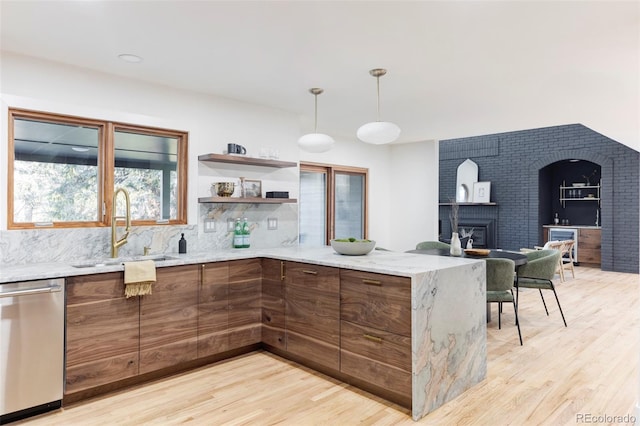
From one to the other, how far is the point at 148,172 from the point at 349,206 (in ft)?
11.8

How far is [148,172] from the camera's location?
3754 millimetres

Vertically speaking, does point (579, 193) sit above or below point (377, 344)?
above

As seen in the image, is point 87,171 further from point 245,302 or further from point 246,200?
point 245,302

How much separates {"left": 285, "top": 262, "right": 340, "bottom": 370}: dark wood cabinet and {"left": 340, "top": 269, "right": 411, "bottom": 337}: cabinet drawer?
10 cm

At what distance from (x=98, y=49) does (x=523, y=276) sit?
4445 millimetres

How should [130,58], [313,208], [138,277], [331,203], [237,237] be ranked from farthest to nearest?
[331,203] < [313,208] < [237,237] < [130,58] < [138,277]

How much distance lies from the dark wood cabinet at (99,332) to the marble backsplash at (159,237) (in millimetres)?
626

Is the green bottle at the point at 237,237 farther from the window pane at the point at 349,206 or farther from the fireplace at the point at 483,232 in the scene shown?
the fireplace at the point at 483,232

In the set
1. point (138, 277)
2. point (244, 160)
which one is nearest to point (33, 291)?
point (138, 277)

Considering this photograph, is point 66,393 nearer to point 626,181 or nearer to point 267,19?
point 267,19

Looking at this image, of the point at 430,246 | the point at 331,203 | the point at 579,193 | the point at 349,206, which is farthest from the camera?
the point at 579,193

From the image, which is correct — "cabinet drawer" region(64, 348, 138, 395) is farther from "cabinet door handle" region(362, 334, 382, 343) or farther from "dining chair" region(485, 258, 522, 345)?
"dining chair" region(485, 258, 522, 345)

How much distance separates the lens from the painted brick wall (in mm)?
8430

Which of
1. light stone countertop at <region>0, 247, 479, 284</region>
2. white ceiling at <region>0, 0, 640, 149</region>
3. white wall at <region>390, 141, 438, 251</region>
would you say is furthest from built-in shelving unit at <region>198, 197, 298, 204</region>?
white wall at <region>390, 141, 438, 251</region>
